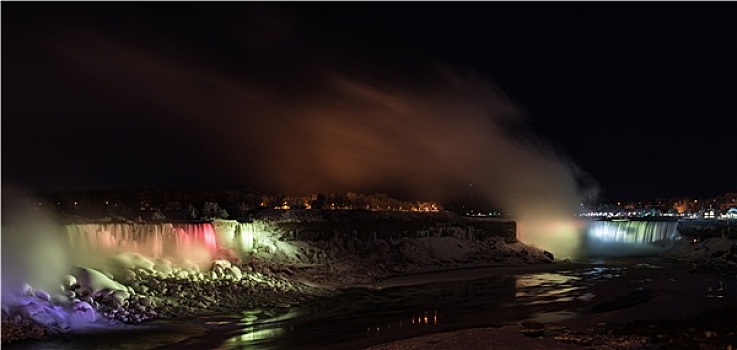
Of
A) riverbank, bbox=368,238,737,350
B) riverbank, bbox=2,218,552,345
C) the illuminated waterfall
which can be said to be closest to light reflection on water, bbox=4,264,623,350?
riverbank, bbox=2,218,552,345

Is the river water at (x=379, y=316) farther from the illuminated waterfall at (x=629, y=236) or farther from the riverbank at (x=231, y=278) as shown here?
the illuminated waterfall at (x=629, y=236)

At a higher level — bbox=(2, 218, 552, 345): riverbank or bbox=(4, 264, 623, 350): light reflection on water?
bbox=(2, 218, 552, 345): riverbank

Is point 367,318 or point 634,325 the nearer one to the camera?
point 634,325

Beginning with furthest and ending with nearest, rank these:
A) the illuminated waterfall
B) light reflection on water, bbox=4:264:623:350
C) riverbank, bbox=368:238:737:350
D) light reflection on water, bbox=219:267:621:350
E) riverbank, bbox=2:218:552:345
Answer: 1. the illuminated waterfall
2. riverbank, bbox=2:218:552:345
3. light reflection on water, bbox=219:267:621:350
4. light reflection on water, bbox=4:264:623:350
5. riverbank, bbox=368:238:737:350

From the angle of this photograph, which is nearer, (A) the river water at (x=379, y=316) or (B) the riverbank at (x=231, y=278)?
(A) the river water at (x=379, y=316)

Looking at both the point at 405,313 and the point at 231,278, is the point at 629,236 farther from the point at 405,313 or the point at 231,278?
the point at 231,278

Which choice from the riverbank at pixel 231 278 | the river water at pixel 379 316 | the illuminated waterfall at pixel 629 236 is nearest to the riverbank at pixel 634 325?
the river water at pixel 379 316

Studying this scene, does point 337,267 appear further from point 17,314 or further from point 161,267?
point 17,314

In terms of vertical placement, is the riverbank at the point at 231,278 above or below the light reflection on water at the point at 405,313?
above

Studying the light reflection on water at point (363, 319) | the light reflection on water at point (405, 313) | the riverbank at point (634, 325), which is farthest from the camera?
the light reflection on water at point (405, 313)

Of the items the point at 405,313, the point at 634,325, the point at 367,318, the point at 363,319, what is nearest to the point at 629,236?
the point at 405,313

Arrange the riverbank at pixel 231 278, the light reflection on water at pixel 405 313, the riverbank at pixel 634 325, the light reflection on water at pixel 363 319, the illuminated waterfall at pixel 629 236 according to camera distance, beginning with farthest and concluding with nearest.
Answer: the illuminated waterfall at pixel 629 236
the riverbank at pixel 231 278
the light reflection on water at pixel 405 313
the light reflection on water at pixel 363 319
the riverbank at pixel 634 325

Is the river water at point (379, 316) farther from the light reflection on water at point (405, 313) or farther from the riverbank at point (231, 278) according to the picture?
the riverbank at point (231, 278)

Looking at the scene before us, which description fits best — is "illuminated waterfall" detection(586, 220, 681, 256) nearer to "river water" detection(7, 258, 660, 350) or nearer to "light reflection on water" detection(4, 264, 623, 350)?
"river water" detection(7, 258, 660, 350)
